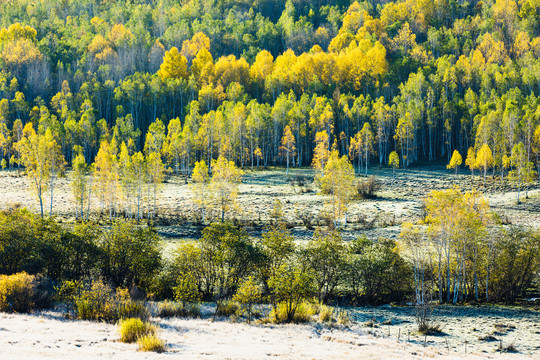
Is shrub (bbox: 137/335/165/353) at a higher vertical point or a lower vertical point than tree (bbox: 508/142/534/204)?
lower

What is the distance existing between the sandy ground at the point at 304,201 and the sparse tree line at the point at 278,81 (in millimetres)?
5213

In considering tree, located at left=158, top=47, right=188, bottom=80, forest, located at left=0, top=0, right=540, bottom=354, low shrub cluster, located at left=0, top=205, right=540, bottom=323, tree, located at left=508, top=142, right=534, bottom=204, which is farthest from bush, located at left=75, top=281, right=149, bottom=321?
tree, located at left=158, top=47, right=188, bottom=80

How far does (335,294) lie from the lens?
29.6 meters

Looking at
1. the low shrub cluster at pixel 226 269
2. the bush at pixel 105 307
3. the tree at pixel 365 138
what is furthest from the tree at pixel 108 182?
the tree at pixel 365 138

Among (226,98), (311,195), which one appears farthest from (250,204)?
(226,98)

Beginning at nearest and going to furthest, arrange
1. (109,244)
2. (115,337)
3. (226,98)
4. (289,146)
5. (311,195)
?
1. (115,337)
2. (109,244)
3. (311,195)
4. (289,146)
5. (226,98)

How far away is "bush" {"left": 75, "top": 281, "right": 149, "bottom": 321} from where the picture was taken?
19734mm

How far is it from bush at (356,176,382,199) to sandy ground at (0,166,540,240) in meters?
1.34

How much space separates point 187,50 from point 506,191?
368 feet

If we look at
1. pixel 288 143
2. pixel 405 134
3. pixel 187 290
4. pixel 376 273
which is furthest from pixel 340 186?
pixel 405 134

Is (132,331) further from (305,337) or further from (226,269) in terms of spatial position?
(226,269)

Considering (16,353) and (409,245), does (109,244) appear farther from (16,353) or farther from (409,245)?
(409,245)

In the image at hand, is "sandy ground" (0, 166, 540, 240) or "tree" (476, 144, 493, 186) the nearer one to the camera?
"sandy ground" (0, 166, 540, 240)

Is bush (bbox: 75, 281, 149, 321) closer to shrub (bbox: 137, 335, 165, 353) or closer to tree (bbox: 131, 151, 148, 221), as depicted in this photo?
shrub (bbox: 137, 335, 165, 353)
